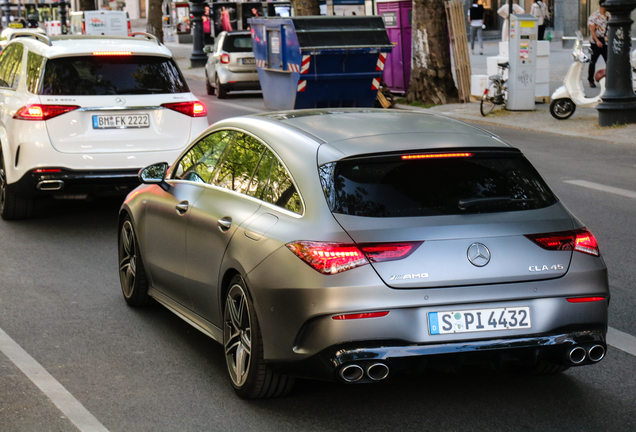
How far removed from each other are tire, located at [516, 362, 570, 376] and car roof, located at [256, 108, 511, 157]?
1118 millimetres

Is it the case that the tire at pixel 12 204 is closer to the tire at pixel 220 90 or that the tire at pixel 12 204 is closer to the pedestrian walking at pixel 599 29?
the pedestrian walking at pixel 599 29

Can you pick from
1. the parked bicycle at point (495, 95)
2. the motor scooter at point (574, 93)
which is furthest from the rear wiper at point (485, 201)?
the parked bicycle at point (495, 95)

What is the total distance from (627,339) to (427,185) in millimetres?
1913

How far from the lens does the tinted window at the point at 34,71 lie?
30.8ft

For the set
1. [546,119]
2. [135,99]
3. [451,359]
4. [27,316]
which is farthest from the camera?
→ [546,119]

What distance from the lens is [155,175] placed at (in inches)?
249

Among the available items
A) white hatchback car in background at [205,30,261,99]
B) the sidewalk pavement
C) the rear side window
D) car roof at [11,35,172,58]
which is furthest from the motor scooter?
the rear side window

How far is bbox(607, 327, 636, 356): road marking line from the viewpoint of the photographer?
559 centimetres

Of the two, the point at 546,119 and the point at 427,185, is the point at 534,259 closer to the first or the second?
the point at 427,185

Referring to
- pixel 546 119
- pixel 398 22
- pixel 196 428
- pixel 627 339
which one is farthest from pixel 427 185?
pixel 398 22

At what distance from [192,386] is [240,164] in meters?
Result: 1.17

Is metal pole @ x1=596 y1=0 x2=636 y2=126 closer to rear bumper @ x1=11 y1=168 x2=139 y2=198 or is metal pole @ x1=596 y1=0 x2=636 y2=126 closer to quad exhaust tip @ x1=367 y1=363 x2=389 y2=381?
rear bumper @ x1=11 y1=168 x2=139 y2=198

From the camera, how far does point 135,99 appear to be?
9453 mm

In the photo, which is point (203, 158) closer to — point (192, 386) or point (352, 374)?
point (192, 386)
